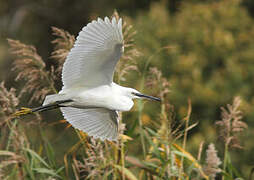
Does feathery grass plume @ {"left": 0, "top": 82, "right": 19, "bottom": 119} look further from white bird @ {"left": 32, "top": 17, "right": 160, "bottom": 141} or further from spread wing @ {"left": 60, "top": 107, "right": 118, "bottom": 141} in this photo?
spread wing @ {"left": 60, "top": 107, "right": 118, "bottom": 141}

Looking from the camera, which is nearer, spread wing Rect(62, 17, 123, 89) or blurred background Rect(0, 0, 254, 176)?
spread wing Rect(62, 17, 123, 89)

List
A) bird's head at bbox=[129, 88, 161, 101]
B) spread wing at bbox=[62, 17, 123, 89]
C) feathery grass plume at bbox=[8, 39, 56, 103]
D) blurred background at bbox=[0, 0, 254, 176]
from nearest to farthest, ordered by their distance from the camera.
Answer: spread wing at bbox=[62, 17, 123, 89], feathery grass plume at bbox=[8, 39, 56, 103], bird's head at bbox=[129, 88, 161, 101], blurred background at bbox=[0, 0, 254, 176]

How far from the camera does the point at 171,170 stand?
9.12 feet

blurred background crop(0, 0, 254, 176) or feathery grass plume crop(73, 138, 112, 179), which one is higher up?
blurred background crop(0, 0, 254, 176)

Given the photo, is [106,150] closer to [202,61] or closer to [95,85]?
[95,85]

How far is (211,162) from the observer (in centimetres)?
276

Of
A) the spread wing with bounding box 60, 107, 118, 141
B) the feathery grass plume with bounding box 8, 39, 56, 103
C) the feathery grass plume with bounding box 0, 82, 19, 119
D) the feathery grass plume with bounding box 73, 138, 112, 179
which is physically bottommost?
the feathery grass plume with bounding box 73, 138, 112, 179

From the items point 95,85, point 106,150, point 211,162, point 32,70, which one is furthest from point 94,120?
point 211,162

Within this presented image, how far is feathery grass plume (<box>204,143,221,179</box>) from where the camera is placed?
2.75 m

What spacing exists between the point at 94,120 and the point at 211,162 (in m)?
0.89

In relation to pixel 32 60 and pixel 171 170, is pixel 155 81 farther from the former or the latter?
pixel 32 60

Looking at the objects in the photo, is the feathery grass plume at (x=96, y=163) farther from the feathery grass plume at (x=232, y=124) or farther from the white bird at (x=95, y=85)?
the feathery grass plume at (x=232, y=124)

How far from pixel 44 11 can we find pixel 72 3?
2.58 feet

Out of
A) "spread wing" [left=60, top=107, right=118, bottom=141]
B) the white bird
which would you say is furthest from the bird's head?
"spread wing" [left=60, top=107, right=118, bottom=141]
